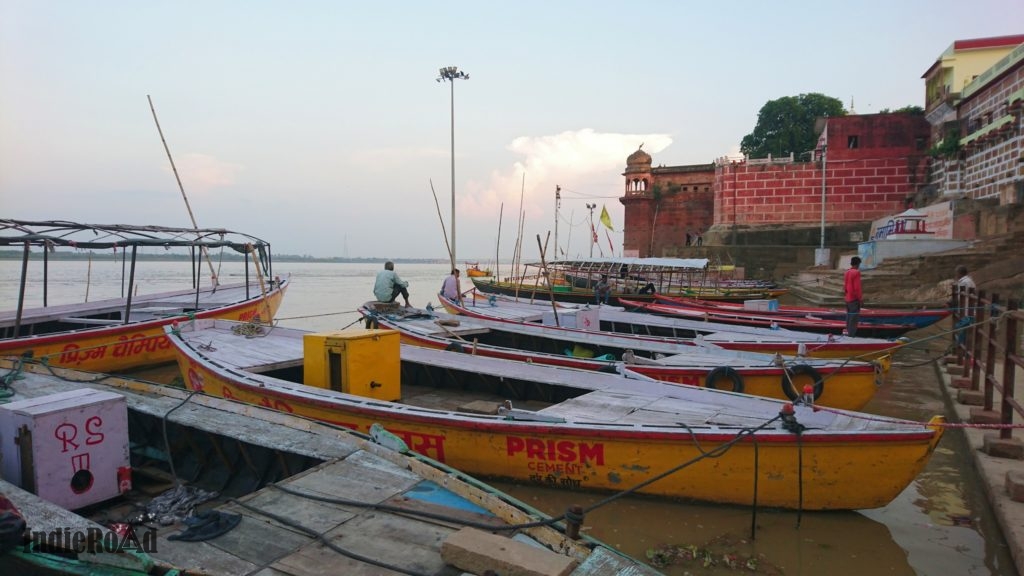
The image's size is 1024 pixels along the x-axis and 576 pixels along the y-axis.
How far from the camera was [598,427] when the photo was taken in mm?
5836

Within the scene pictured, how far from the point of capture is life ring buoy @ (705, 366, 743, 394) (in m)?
8.28

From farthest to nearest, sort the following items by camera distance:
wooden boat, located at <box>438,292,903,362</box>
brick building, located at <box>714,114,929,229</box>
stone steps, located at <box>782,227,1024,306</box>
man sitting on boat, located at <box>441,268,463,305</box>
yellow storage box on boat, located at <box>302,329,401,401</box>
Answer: brick building, located at <box>714,114,929,229</box>
stone steps, located at <box>782,227,1024,306</box>
man sitting on boat, located at <box>441,268,463,305</box>
wooden boat, located at <box>438,292,903,362</box>
yellow storage box on boat, located at <box>302,329,401,401</box>

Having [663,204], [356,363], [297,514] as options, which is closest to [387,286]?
[356,363]

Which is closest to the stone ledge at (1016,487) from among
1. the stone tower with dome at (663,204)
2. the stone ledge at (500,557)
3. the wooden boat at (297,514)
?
the wooden boat at (297,514)

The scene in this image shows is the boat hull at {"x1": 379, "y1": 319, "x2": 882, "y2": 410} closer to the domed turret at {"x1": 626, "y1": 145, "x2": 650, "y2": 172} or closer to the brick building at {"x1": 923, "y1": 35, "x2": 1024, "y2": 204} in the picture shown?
the brick building at {"x1": 923, "y1": 35, "x2": 1024, "y2": 204}

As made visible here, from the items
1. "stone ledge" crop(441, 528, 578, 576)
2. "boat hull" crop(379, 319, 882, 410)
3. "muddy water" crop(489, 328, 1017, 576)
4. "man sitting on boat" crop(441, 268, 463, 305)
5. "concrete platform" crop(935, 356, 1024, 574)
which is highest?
"man sitting on boat" crop(441, 268, 463, 305)

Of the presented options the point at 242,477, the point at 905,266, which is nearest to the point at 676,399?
the point at 242,477

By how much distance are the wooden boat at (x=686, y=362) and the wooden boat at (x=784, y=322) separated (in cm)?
409

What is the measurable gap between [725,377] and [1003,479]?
3144mm

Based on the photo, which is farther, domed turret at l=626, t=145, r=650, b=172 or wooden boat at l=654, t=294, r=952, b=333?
domed turret at l=626, t=145, r=650, b=172

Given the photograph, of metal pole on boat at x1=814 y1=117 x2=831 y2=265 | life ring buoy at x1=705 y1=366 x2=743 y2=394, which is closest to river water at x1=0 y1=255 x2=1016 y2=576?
life ring buoy at x1=705 y1=366 x2=743 y2=394

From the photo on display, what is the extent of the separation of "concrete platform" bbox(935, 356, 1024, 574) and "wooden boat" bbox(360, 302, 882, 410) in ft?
4.41
